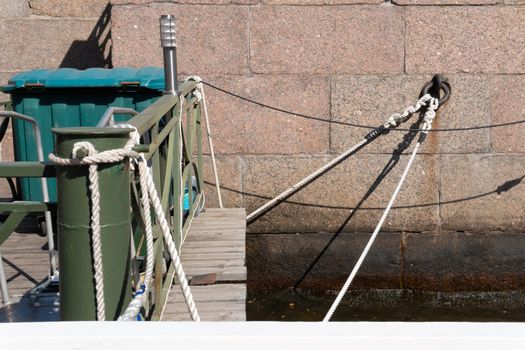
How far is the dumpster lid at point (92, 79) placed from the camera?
5238 mm

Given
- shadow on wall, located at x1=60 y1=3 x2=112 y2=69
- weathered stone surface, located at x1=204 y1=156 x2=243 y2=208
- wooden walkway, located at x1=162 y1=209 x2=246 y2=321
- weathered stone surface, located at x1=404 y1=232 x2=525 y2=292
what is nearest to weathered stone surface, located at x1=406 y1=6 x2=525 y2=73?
weathered stone surface, located at x1=404 y1=232 x2=525 y2=292

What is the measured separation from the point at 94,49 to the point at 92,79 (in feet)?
5.94

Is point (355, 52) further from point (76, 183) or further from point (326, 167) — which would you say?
point (76, 183)

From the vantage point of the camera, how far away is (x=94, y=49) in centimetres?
701

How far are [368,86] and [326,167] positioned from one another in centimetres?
71

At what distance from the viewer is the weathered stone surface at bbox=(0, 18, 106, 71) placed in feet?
22.8

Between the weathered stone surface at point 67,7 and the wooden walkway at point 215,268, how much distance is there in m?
2.22

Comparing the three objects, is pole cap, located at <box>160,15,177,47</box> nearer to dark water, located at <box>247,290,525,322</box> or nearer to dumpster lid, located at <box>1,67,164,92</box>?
dumpster lid, located at <box>1,67,164,92</box>

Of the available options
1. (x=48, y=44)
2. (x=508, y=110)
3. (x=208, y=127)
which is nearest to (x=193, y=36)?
(x=208, y=127)

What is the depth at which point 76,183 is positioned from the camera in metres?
2.30

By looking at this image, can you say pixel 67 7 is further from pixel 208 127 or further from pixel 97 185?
pixel 97 185

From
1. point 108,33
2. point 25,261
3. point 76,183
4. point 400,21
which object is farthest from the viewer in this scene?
point 108,33

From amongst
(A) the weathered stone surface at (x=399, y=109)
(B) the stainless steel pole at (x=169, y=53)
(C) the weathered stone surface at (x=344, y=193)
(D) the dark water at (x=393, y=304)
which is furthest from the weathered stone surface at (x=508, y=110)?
(B) the stainless steel pole at (x=169, y=53)

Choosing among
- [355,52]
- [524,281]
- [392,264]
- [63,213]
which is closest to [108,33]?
[355,52]
